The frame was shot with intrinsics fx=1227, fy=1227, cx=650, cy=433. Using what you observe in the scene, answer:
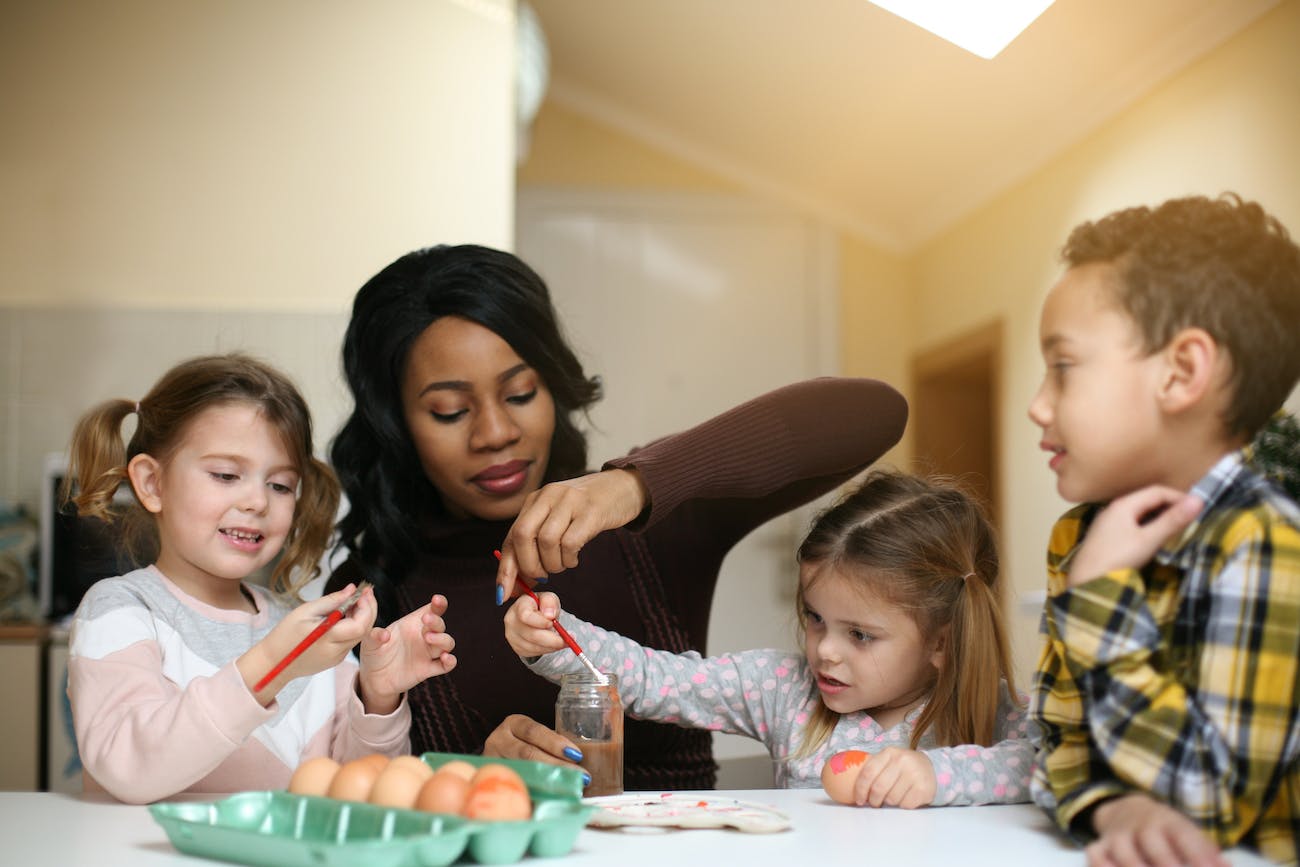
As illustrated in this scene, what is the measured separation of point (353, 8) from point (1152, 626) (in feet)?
7.79

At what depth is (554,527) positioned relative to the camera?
105cm

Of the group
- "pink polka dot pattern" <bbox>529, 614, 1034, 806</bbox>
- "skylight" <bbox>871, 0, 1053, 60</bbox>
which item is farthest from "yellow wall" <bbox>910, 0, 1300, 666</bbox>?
"pink polka dot pattern" <bbox>529, 614, 1034, 806</bbox>

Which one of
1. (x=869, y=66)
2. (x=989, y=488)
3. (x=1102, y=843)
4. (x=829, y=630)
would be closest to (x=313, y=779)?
(x=1102, y=843)

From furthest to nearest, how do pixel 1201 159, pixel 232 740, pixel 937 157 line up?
pixel 937 157 → pixel 1201 159 → pixel 232 740

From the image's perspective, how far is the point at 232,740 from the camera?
0.95m

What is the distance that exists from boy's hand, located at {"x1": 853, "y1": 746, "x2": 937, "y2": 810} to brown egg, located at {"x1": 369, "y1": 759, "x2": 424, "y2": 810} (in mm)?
361

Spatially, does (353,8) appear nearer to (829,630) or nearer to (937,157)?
(937,157)

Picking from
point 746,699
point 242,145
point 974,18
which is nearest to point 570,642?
point 746,699

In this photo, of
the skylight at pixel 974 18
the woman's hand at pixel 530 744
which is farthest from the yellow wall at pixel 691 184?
the woman's hand at pixel 530 744

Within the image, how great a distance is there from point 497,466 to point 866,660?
44cm

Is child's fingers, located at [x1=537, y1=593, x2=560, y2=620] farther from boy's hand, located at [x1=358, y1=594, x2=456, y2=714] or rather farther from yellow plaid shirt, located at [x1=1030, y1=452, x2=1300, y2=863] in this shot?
yellow plaid shirt, located at [x1=1030, y1=452, x2=1300, y2=863]

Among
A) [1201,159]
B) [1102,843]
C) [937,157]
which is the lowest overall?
[1102,843]

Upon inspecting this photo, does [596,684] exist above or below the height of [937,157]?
below

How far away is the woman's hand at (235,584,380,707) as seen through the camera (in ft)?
3.09
